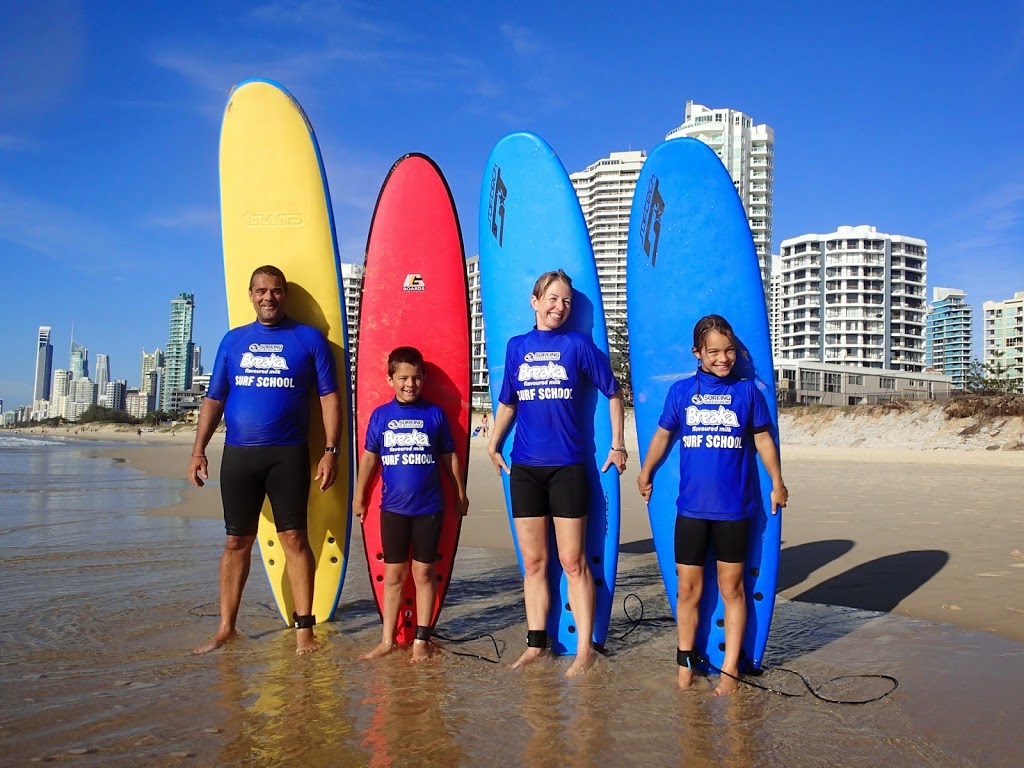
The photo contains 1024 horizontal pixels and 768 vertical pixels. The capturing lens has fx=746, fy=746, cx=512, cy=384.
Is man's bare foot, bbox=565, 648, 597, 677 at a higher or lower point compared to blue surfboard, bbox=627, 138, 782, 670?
lower

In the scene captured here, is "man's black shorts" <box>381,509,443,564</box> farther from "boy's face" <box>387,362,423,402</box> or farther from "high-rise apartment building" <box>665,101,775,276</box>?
"high-rise apartment building" <box>665,101,775,276</box>

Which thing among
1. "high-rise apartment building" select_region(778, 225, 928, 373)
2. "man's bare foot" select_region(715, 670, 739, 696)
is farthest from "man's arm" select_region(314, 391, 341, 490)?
"high-rise apartment building" select_region(778, 225, 928, 373)

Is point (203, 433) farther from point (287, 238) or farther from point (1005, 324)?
point (1005, 324)

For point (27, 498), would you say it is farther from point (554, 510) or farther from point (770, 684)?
point (770, 684)

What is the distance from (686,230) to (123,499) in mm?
8998

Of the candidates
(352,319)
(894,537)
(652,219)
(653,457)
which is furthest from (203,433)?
(352,319)

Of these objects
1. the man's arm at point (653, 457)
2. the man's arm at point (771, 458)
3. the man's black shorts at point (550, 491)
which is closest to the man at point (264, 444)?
the man's black shorts at point (550, 491)

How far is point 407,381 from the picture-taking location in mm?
3301

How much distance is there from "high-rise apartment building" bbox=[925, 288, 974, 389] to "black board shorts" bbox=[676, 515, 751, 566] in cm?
12681

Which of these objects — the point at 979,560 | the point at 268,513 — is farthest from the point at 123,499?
the point at 979,560

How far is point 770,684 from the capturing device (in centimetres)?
280

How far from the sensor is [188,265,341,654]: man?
3.24 meters

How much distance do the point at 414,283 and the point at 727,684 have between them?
2381mm

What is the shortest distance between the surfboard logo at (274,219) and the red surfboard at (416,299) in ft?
1.30
